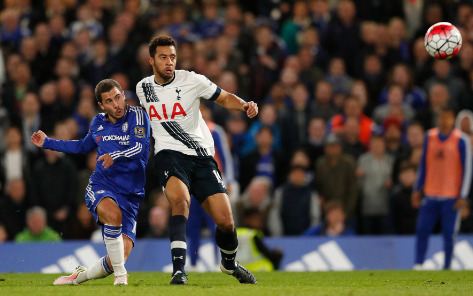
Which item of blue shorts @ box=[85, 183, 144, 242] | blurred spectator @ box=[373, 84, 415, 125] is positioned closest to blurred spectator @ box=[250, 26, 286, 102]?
blurred spectator @ box=[373, 84, 415, 125]

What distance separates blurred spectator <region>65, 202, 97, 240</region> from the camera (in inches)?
614

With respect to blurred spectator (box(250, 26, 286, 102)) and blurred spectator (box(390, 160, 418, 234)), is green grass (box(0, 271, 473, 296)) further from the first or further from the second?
blurred spectator (box(250, 26, 286, 102))

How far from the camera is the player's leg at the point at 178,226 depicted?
9.06 meters

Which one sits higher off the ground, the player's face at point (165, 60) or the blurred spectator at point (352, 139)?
the player's face at point (165, 60)

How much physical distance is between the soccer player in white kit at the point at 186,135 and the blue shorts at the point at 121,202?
45 cm

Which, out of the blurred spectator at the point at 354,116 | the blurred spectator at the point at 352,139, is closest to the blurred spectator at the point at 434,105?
the blurred spectator at the point at 354,116

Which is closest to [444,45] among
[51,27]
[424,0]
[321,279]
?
[321,279]

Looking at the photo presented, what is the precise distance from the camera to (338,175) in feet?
51.6

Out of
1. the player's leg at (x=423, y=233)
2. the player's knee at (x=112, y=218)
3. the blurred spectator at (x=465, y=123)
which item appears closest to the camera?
the player's knee at (x=112, y=218)

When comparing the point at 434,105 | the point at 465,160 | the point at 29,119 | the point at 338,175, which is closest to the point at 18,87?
the point at 29,119

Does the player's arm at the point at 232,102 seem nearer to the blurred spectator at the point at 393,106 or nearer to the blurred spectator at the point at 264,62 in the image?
the blurred spectator at the point at 393,106

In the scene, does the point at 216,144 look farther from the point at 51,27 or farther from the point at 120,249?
the point at 51,27

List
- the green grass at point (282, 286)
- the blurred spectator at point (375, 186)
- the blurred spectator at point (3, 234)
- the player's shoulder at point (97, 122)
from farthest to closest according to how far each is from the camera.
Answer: the blurred spectator at point (375, 186), the blurred spectator at point (3, 234), the player's shoulder at point (97, 122), the green grass at point (282, 286)

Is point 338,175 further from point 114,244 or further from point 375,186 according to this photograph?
point 114,244
